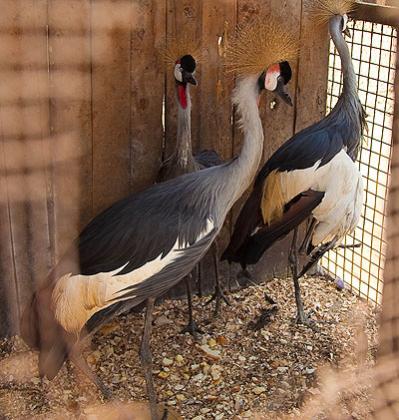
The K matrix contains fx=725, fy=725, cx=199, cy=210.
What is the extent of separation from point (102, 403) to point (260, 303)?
0.74 metres

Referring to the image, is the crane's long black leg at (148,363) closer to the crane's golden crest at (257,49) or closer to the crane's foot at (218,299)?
the crane's foot at (218,299)

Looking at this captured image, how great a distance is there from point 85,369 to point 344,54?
124 cm

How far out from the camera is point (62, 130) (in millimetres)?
2035

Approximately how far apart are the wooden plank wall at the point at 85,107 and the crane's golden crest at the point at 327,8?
0.04m

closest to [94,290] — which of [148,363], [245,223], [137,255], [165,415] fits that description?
[137,255]

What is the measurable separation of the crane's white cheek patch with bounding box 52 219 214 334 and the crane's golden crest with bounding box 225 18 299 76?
1.63 feet

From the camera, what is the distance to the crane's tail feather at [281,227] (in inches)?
85.1

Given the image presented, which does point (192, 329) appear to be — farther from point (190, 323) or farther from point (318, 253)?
point (318, 253)

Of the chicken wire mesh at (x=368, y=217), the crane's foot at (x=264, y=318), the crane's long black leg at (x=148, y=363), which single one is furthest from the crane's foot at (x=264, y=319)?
the crane's long black leg at (x=148, y=363)

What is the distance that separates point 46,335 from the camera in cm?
185

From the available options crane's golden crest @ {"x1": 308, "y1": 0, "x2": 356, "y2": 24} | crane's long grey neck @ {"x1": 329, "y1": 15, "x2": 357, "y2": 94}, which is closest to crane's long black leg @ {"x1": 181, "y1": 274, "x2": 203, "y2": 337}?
crane's long grey neck @ {"x1": 329, "y1": 15, "x2": 357, "y2": 94}

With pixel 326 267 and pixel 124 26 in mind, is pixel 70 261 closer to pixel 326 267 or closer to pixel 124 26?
pixel 124 26

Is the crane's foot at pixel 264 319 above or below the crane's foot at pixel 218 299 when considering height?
below

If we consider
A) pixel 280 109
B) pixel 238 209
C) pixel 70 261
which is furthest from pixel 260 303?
pixel 70 261
